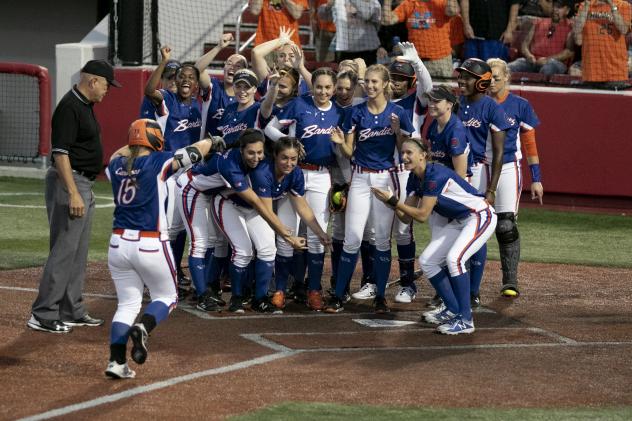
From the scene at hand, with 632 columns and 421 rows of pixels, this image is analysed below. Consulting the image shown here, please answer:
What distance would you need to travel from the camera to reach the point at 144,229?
7.03 metres

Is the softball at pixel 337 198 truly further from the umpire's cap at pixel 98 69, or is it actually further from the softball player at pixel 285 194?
the umpire's cap at pixel 98 69

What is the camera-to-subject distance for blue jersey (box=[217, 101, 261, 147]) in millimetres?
9422

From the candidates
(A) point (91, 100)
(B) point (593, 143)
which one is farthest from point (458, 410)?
(B) point (593, 143)

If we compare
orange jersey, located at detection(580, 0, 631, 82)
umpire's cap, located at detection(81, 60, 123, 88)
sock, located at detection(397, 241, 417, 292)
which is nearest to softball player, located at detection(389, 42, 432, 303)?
sock, located at detection(397, 241, 417, 292)

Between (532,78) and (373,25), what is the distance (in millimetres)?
2324

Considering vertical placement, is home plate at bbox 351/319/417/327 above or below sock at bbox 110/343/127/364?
below

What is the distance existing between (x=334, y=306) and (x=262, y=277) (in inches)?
26.9

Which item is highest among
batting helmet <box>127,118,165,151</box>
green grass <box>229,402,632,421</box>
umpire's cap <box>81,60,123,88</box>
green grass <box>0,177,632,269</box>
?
umpire's cap <box>81,60,123,88</box>

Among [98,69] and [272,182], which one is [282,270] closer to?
[272,182]

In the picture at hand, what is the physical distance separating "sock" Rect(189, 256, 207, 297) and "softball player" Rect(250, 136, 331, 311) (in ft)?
1.94

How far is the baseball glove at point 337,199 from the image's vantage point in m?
9.30

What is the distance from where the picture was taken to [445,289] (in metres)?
8.59

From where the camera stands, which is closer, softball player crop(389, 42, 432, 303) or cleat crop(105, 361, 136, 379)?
cleat crop(105, 361, 136, 379)

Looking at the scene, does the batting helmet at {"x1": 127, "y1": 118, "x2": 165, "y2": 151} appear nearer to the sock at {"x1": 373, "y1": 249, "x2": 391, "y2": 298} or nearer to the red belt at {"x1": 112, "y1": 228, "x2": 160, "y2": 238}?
the red belt at {"x1": 112, "y1": 228, "x2": 160, "y2": 238}
